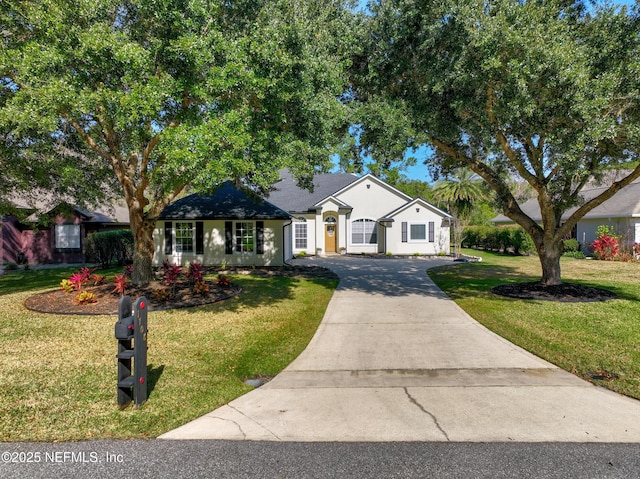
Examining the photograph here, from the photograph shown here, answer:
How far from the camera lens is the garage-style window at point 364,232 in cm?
2580

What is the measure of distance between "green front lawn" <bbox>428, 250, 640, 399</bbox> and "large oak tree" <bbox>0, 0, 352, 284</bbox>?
5.76 metres

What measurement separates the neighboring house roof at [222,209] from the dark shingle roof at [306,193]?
6.17 meters

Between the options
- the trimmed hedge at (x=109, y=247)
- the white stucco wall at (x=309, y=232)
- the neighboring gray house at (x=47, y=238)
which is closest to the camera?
the trimmed hedge at (x=109, y=247)

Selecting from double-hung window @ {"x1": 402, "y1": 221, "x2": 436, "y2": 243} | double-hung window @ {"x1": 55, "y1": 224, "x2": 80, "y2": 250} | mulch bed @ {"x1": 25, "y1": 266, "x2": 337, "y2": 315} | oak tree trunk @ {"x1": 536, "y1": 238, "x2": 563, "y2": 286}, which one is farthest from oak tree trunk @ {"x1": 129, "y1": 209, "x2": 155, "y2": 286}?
double-hung window @ {"x1": 402, "y1": 221, "x2": 436, "y2": 243}

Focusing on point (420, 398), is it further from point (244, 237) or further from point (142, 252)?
point (244, 237)

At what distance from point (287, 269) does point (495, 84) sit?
478 inches

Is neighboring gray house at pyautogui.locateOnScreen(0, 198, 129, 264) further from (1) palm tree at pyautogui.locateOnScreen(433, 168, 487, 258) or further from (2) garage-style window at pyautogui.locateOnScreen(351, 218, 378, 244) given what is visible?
(1) palm tree at pyautogui.locateOnScreen(433, 168, 487, 258)

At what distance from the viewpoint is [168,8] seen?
21.5 ft

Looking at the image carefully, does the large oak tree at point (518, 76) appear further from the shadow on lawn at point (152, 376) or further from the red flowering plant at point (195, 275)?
the shadow on lawn at point (152, 376)

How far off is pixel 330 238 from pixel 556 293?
1659cm

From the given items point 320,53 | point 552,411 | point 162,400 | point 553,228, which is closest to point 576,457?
point 552,411

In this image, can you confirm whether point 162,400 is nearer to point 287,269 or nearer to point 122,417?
point 122,417

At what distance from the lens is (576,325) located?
25.0 feet

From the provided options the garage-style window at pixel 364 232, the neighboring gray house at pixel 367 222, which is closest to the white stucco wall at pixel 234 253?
the neighboring gray house at pixel 367 222
